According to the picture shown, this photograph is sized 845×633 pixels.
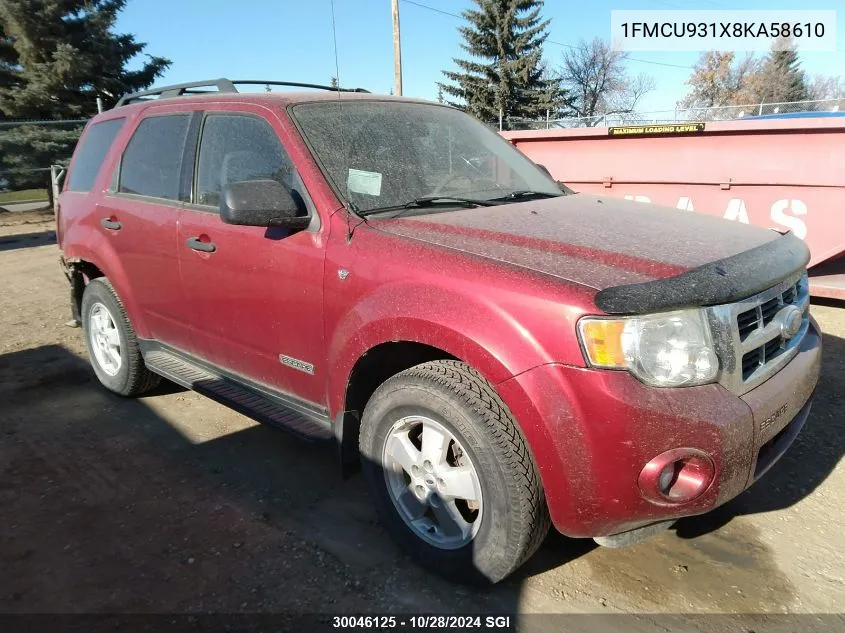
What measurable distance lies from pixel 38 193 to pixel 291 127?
21.0 metres

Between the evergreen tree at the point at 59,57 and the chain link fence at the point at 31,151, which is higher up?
the evergreen tree at the point at 59,57

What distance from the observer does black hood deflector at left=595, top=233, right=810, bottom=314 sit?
2.04 metres

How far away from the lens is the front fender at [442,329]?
218 centimetres

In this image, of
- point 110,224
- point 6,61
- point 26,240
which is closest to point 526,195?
point 110,224

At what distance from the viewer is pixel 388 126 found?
132 inches

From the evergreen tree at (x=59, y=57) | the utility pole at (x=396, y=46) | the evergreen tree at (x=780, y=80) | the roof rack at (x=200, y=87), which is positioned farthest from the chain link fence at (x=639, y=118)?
the evergreen tree at (x=780, y=80)

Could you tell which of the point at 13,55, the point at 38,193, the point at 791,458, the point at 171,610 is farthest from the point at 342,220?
the point at 13,55

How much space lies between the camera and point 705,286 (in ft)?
7.00

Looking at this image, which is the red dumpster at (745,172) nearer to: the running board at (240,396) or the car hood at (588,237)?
the car hood at (588,237)

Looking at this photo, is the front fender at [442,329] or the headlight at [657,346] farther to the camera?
the front fender at [442,329]

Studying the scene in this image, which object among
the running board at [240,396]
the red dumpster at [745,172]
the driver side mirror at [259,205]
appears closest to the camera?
the driver side mirror at [259,205]

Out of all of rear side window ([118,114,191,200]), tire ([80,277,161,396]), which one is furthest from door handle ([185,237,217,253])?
tire ([80,277,161,396])

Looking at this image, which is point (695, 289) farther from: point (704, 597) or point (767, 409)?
point (704, 597)

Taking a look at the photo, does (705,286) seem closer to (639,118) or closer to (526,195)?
(526,195)
